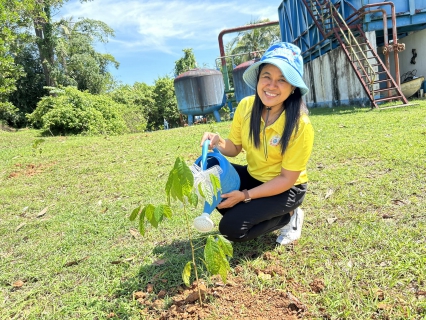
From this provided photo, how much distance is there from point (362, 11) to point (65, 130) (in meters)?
8.90

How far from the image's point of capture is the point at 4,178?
193 inches

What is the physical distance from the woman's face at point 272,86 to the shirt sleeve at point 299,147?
7.4 inches

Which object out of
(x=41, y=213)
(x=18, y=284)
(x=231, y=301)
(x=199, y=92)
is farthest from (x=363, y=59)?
(x=18, y=284)

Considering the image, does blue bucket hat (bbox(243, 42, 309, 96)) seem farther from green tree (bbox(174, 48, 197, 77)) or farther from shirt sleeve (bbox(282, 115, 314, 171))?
green tree (bbox(174, 48, 197, 77))

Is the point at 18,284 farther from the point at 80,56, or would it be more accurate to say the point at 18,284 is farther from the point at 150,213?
the point at 80,56

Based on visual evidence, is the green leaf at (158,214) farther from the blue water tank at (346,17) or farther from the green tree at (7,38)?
the green tree at (7,38)

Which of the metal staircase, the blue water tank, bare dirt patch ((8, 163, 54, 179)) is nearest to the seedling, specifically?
bare dirt patch ((8, 163, 54, 179))

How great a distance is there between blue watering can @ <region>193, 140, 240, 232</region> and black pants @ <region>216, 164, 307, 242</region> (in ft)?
0.53

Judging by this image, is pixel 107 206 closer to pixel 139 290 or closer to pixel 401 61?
pixel 139 290

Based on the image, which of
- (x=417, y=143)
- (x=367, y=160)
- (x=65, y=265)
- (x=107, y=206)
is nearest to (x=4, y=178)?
(x=107, y=206)

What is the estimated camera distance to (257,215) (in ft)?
6.61

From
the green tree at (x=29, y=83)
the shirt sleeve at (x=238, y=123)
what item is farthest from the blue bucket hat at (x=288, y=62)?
the green tree at (x=29, y=83)

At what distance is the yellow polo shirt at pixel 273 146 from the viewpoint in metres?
1.94

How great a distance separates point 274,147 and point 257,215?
1.44 ft
